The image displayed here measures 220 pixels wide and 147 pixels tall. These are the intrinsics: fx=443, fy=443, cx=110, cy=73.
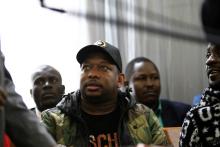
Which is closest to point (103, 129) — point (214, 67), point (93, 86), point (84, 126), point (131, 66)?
point (84, 126)

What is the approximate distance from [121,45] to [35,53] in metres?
0.63

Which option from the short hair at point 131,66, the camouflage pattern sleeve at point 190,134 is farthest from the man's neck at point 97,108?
the short hair at point 131,66

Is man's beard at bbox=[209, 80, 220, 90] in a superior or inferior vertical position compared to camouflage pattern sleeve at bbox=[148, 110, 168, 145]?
superior

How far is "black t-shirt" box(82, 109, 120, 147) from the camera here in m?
1.86

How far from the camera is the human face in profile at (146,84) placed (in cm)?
291

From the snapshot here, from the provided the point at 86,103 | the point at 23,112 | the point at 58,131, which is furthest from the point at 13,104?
the point at 86,103

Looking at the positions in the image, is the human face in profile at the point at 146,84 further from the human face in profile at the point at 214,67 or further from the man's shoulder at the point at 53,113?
the human face in profile at the point at 214,67

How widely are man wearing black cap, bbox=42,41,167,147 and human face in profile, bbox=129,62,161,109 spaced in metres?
0.82

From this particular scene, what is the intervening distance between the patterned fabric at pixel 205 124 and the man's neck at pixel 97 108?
499 millimetres

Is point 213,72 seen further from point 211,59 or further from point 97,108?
point 97,108

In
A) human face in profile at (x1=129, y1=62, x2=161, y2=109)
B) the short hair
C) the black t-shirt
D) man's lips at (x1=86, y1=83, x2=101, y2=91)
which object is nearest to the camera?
the black t-shirt

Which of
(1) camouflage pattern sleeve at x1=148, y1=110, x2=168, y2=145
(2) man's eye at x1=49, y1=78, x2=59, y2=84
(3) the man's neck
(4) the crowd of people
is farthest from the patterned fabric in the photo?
(2) man's eye at x1=49, y1=78, x2=59, y2=84

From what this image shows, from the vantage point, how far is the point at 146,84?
294cm

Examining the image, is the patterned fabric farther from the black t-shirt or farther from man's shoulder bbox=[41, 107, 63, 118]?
man's shoulder bbox=[41, 107, 63, 118]
